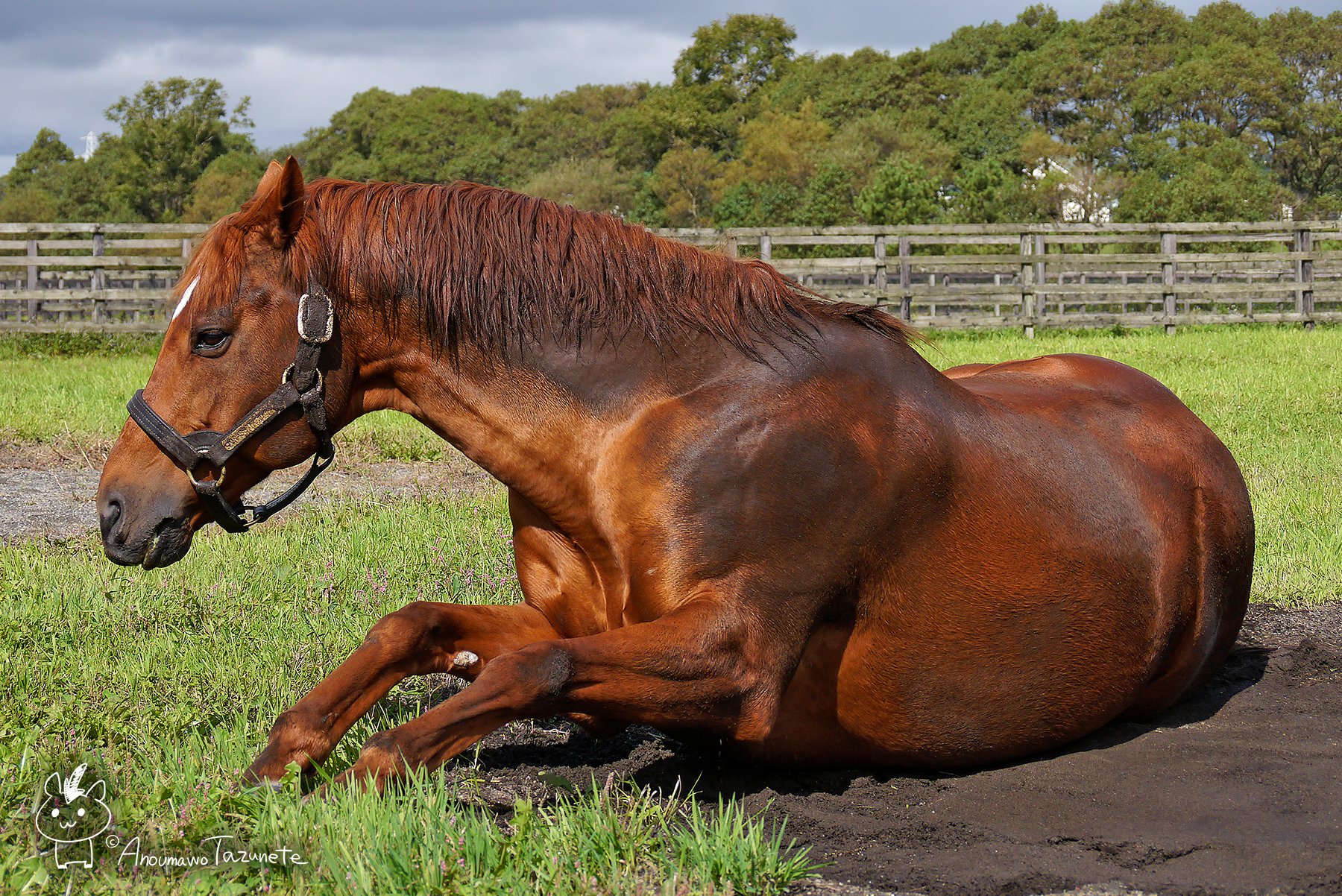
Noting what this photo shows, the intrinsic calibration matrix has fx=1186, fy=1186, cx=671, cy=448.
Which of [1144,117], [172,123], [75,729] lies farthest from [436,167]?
[75,729]

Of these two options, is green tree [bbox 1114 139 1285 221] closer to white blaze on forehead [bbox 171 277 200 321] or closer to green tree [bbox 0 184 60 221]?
white blaze on forehead [bbox 171 277 200 321]

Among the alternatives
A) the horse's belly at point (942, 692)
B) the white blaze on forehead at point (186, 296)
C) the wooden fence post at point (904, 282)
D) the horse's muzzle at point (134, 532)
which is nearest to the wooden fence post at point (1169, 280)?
the wooden fence post at point (904, 282)

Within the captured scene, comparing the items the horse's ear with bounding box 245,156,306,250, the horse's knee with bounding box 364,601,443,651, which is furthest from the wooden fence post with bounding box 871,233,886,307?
the horse's ear with bounding box 245,156,306,250

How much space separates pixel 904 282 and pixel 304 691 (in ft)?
58.4

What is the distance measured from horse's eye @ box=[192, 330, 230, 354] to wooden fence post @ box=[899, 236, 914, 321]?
1771 centimetres

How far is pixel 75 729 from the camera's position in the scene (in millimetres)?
3768

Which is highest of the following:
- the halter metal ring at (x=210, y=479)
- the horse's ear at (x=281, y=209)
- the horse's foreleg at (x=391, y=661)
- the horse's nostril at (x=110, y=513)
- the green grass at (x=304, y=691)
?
the horse's ear at (x=281, y=209)

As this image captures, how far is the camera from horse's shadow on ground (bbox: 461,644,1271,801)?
365cm

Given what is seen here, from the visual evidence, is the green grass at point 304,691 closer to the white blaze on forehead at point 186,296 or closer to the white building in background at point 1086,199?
the white blaze on forehead at point 186,296

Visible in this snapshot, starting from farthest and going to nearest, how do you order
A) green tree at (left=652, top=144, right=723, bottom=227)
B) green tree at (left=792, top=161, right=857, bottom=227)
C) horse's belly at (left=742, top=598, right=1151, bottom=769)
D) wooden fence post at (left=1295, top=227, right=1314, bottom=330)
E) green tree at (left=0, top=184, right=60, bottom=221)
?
green tree at (left=0, top=184, right=60, bottom=221) → green tree at (left=652, top=144, right=723, bottom=227) → green tree at (left=792, top=161, right=857, bottom=227) → wooden fence post at (left=1295, top=227, right=1314, bottom=330) → horse's belly at (left=742, top=598, right=1151, bottom=769)

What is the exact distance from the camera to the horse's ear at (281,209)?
3.28 m

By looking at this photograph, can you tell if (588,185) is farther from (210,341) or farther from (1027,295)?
(210,341)

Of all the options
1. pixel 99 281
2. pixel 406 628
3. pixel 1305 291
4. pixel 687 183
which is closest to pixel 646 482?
pixel 406 628

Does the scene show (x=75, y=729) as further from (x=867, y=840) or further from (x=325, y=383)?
(x=867, y=840)
